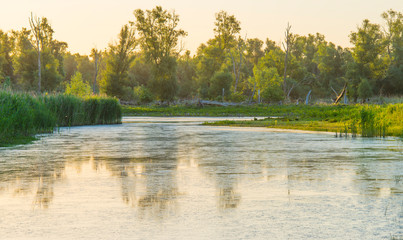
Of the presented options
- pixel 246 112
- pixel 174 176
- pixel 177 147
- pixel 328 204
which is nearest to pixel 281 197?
pixel 328 204

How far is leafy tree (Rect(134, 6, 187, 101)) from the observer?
247 ft

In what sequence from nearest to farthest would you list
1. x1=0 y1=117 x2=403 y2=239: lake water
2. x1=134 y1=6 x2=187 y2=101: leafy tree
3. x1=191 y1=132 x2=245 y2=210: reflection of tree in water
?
x1=0 y1=117 x2=403 y2=239: lake water < x1=191 y1=132 x2=245 y2=210: reflection of tree in water < x1=134 y1=6 x2=187 y2=101: leafy tree

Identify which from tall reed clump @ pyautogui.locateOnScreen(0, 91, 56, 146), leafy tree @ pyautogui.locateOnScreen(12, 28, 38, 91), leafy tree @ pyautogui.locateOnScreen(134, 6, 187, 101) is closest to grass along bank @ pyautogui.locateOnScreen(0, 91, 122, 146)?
tall reed clump @ pyautogui.locateOnScreen(0, 91, 56, 146)

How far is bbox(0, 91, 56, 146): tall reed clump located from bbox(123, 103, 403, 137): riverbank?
13934 millimetres

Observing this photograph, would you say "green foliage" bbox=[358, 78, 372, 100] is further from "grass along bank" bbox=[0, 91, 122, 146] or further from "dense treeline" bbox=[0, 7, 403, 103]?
"grass along bank" bbox=[0, 91, 122, 146]

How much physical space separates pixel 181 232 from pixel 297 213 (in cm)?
201

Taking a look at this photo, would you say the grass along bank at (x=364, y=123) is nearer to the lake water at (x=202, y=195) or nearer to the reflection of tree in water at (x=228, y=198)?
the lake water at (x=202, y=195)

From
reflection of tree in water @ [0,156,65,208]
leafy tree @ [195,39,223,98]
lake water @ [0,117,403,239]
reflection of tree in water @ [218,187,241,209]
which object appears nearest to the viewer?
lake water @ [0,117,403,239]

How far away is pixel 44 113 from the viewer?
27969 millimetres

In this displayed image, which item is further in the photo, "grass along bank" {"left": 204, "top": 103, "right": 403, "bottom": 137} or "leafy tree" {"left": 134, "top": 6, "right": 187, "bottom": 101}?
"leafy tree" {"left": 134, "top": 6, "right": 187, "bottom": 101}

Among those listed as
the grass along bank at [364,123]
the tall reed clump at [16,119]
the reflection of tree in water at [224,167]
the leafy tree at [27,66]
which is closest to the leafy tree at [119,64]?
the leafy tree at [27,66]

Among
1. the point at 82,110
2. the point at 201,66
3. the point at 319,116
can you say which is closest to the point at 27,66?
the point at 201,66

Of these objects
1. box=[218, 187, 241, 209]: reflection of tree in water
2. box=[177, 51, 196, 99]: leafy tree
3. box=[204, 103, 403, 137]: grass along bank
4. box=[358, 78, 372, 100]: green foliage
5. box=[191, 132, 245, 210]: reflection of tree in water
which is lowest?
box=[218, 187, 241, 209]: reflection of tree in water

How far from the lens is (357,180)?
11.1m
